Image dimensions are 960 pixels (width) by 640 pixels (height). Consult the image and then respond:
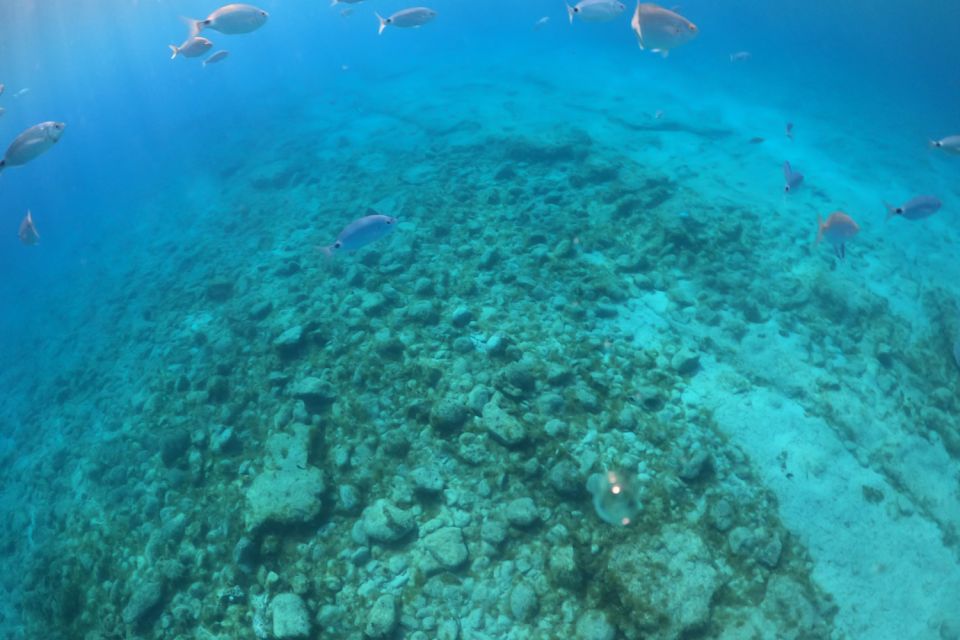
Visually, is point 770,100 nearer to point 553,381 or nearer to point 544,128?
point 544,128

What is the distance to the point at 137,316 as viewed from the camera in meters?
9.58

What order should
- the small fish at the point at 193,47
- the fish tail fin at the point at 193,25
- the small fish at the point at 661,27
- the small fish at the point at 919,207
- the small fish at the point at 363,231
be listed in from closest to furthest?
the small fish at the point at 363,231, the small fish at the point at 661,27, the small fish at the point at 919,207, the fish tail fin at the point at 193,25, the small fish at the point at 193,47

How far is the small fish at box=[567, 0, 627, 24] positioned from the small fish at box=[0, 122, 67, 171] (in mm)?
8024

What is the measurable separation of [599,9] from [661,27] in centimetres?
226

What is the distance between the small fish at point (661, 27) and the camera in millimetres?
5707

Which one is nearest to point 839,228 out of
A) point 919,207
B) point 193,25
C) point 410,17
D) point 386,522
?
point 919,207

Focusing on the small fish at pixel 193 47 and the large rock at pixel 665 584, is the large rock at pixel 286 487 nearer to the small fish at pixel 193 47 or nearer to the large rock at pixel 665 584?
the large rock at pixel 665 584

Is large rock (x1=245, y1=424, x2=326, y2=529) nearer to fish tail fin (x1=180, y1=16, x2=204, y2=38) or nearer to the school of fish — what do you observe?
the school of fish

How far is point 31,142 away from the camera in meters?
6.20

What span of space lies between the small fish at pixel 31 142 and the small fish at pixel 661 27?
26.1ft

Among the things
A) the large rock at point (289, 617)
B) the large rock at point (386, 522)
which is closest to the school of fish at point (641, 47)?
the large rock at point (386, 522)

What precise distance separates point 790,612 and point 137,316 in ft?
38.6

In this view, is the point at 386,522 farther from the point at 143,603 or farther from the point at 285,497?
the point at 143,603

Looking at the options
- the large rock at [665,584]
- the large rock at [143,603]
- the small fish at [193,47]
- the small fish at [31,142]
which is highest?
the small fish at [193,47]
